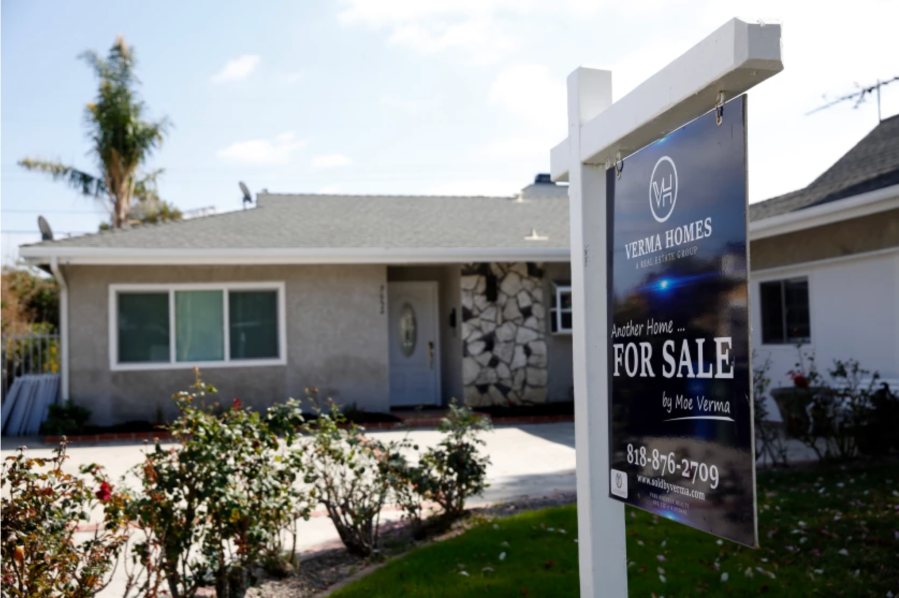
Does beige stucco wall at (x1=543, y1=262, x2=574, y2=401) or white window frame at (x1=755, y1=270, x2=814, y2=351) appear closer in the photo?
white window frame at (x1=755, y1=270, x2=814, y2=351)

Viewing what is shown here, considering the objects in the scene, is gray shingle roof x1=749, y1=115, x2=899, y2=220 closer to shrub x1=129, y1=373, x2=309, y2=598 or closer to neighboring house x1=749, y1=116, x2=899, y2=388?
neighboring house x1=749, y1=116, x2=899, y2=388

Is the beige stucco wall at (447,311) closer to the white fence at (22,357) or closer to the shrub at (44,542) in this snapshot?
the white fence at (22,357)

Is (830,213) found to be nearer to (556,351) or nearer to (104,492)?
(556,351)

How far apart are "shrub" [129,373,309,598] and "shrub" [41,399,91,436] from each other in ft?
28.1

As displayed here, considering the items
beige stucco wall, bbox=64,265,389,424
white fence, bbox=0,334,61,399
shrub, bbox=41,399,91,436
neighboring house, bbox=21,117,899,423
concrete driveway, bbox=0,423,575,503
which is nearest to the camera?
concrete driveway, bbox=0,423,575,503

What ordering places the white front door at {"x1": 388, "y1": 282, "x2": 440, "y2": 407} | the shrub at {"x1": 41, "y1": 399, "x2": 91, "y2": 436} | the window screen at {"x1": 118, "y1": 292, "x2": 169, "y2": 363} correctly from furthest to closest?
the white front door at {"x1": 388, "y1": 282, "x2": 440, "y2": 407} → the window screen at {"x1": 118, "y1": 292, "x2": 169, "y2": 363} → the shrub at {"x1": 41, "y1": 399, "x2": 91, "y2": 436}

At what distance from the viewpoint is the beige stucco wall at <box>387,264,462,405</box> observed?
610 inches

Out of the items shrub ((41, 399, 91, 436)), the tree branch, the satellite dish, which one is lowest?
shrub ((41, 399, 91, 436))

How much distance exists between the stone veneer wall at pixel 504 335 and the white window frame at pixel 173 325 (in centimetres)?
323

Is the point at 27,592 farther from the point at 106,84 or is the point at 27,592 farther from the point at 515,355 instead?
the point at 106,84

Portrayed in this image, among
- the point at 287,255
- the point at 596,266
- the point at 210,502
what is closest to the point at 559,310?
the point at 287,255

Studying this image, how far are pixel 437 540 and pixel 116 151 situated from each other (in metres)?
21.5

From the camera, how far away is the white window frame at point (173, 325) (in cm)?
1358

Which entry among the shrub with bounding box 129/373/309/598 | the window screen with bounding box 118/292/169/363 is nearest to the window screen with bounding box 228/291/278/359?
the window screen with bounding box 118/292/169/363
